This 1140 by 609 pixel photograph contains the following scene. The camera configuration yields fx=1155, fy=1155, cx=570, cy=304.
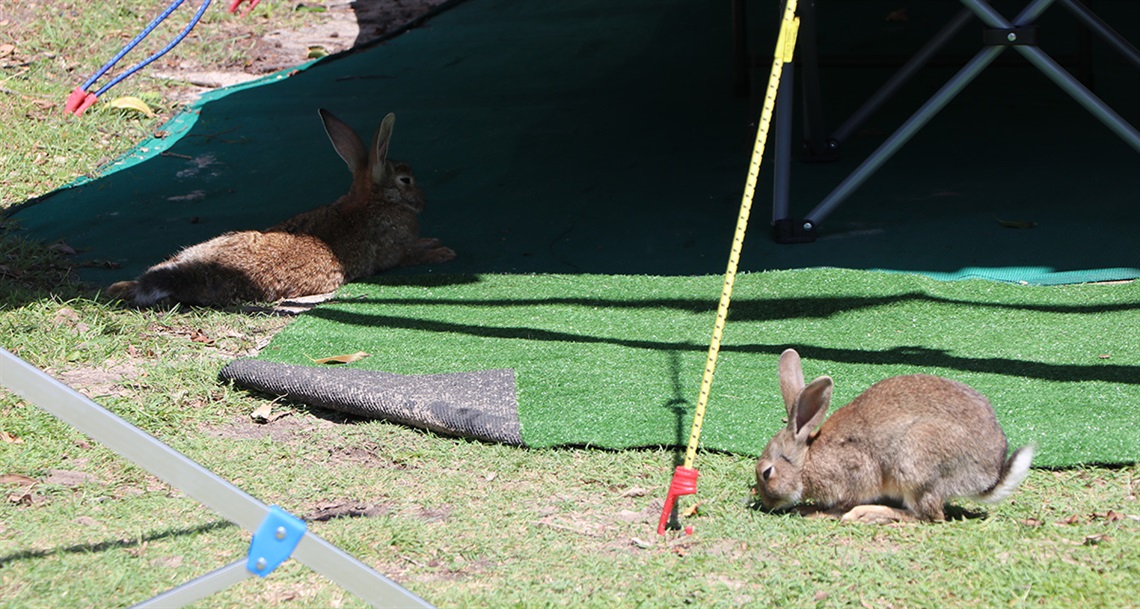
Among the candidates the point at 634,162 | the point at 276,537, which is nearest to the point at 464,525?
the point at 276,537

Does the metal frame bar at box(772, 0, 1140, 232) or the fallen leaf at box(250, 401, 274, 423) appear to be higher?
the metal frame bar at box(772, 0, 1140, 232)

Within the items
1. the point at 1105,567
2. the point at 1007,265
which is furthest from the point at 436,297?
the point at 1105,567

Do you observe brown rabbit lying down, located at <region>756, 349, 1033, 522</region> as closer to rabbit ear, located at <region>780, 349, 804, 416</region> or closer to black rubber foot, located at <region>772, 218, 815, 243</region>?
rabbit ear, located at <region>780, 349, 804, 416</region>

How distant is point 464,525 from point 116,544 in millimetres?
973

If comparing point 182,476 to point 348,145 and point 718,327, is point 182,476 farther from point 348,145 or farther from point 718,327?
point 348,145

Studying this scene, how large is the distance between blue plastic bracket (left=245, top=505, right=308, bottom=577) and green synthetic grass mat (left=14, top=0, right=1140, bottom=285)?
360 centimetres

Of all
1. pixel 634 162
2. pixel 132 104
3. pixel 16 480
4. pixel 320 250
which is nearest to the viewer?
pixel 16 480

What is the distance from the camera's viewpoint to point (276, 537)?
235 centimetres

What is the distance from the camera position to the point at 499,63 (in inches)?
375

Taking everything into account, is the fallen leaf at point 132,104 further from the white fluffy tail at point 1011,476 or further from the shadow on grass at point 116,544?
the white fluffy tail at point 1011,476

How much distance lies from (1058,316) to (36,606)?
3982 mm

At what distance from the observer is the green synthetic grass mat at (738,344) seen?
394cm

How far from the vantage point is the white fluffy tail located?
3135 millimetres

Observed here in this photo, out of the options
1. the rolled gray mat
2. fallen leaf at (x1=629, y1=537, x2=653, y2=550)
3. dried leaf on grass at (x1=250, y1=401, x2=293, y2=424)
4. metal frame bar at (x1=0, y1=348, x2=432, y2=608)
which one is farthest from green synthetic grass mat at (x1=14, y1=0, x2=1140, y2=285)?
metal frame bar at (x1=0, y1=348, x2=432, y2=608)
